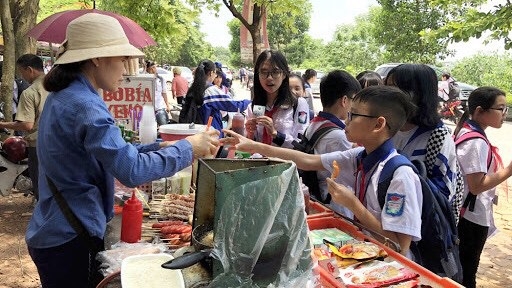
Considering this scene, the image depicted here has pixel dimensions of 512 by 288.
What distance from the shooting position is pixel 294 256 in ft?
4.50

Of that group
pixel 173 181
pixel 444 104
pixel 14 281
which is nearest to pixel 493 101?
pixel 173 181

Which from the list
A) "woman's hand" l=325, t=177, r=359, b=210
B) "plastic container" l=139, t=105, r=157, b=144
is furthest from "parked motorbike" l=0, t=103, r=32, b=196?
"woman's hand" l=325, t=177, r=359, b=210

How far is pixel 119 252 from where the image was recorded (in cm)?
182

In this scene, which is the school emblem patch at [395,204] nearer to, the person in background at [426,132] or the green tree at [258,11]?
the person in background at [426,132]

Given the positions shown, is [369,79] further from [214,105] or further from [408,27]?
[408,27]

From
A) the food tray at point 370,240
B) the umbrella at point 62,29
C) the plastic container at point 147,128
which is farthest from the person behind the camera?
the umbrella at point 62,29

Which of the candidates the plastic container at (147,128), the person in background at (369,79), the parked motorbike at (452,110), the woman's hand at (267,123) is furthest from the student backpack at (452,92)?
the plastic container at (147,128)

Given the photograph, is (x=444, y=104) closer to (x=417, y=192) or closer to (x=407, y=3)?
(x=407, y=3)

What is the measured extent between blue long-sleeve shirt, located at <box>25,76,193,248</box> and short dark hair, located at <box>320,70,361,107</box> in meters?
1.55

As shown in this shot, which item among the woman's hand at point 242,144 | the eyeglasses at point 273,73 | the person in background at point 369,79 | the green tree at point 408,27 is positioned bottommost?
the woman's hand at point 242,144

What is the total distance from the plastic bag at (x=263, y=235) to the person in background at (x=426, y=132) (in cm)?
137

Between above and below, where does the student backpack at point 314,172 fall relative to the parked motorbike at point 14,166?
above

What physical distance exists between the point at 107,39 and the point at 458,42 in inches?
140

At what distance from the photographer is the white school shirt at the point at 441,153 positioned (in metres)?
2.46
